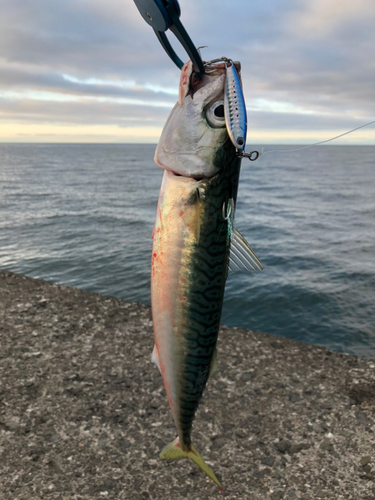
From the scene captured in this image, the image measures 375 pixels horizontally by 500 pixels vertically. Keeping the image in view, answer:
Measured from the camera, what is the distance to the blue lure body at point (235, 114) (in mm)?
1743

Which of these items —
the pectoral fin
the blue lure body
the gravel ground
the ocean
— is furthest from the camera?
the ocean

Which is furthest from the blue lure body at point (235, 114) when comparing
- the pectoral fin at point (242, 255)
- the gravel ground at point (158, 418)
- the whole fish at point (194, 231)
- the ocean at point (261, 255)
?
the ocean at point (261, 255)

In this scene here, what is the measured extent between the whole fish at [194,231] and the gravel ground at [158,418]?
215 cm

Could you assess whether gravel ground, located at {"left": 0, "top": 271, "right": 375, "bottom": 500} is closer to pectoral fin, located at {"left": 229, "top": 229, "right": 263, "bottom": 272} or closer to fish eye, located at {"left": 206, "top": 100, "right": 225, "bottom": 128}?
pectoral fin, located at {"left": 229, "top": 229, "right": 263, "bottom": 272}

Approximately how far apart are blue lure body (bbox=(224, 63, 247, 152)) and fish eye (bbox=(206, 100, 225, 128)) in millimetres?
132

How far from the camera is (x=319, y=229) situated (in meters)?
25.5

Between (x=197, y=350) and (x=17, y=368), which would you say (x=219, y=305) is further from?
(x=17, y=368)

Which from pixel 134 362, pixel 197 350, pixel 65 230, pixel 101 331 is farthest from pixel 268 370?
pixel 65 230

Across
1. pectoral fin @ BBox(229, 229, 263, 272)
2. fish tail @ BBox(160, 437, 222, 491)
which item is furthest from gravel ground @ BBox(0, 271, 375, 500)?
pectoral fin @ BBox(229, 229, 263, 272)

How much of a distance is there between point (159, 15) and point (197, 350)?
6.24 ft

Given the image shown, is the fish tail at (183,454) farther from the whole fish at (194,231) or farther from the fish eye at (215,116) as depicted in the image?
the fish eye at (215,116)

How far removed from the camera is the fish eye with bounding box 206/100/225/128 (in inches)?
75.3

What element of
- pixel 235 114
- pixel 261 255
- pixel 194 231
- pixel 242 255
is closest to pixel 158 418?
pixel 242 255

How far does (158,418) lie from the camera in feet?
15.1
